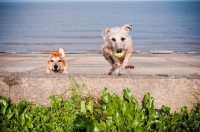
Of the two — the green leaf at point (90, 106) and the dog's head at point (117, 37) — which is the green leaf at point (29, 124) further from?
the dog's head at point (117, 37)

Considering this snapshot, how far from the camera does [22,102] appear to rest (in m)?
3.53

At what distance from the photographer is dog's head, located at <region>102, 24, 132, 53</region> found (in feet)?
17.4

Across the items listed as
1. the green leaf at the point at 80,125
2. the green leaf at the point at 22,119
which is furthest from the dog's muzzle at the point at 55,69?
the green leaf at the point at 80,125

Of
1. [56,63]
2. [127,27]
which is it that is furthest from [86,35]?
[127,27]

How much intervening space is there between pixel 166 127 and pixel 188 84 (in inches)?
31.2

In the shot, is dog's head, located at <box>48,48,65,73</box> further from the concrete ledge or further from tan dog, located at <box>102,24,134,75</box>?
the concrete ledge

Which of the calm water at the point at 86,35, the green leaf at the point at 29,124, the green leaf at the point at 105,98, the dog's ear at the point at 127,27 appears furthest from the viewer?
the calm water at the point at 86,35

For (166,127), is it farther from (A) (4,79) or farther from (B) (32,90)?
(A) (4,79)

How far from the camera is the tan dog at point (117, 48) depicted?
5.26 metres

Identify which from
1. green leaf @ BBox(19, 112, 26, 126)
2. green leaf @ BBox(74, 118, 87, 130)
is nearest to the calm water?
green leaf @ BBox(19, 112, 26, 126)

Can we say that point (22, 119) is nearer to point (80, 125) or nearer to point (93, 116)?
point (80, 125)

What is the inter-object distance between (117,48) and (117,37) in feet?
1.21

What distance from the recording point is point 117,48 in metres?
5.23

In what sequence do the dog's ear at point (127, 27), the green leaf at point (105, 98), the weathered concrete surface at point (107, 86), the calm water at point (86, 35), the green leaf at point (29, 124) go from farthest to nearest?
the calm water at point (86, 35) < the dog's ear at point (127, 27) < the weathered concrete surface at point (107, 86) < the green leaf at point (105, 98) < the green leaf at point (29, 124)
